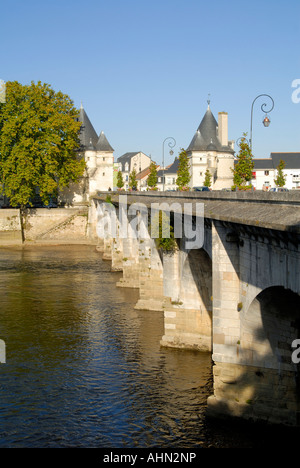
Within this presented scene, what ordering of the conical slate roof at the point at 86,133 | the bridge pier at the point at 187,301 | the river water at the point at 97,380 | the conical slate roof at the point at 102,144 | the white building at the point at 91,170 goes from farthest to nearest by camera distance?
the conical slate roof at the point at 102,144 < the conical slate roof at the point at 86,133 < the white building at the point at 91,170 < the bridge pier at the point at 187,301 < the river water at the point at 97,380

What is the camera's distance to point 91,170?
90.5 metres

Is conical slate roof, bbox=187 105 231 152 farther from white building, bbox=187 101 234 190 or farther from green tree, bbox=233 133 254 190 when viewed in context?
green tree, bbox=233 133 254 190

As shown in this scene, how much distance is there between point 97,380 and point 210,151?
217 ft

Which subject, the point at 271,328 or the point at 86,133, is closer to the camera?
the point at 271,328

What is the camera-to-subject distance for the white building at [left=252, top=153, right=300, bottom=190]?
319ft

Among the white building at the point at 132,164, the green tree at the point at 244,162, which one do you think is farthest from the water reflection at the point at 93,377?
the white building at the point at 132,164

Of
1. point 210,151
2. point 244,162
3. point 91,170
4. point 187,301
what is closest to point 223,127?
point 210,151

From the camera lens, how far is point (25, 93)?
72.6 m

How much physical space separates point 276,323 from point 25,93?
61659mm

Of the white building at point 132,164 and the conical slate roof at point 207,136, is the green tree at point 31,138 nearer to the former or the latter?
the conical slate roof at point 207,136

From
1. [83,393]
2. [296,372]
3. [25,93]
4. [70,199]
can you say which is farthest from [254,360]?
[70,199]

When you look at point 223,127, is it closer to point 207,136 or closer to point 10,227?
point 207,136

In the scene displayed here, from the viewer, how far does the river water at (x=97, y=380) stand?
18766 mm

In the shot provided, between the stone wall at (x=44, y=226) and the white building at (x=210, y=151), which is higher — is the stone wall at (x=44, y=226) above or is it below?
below
